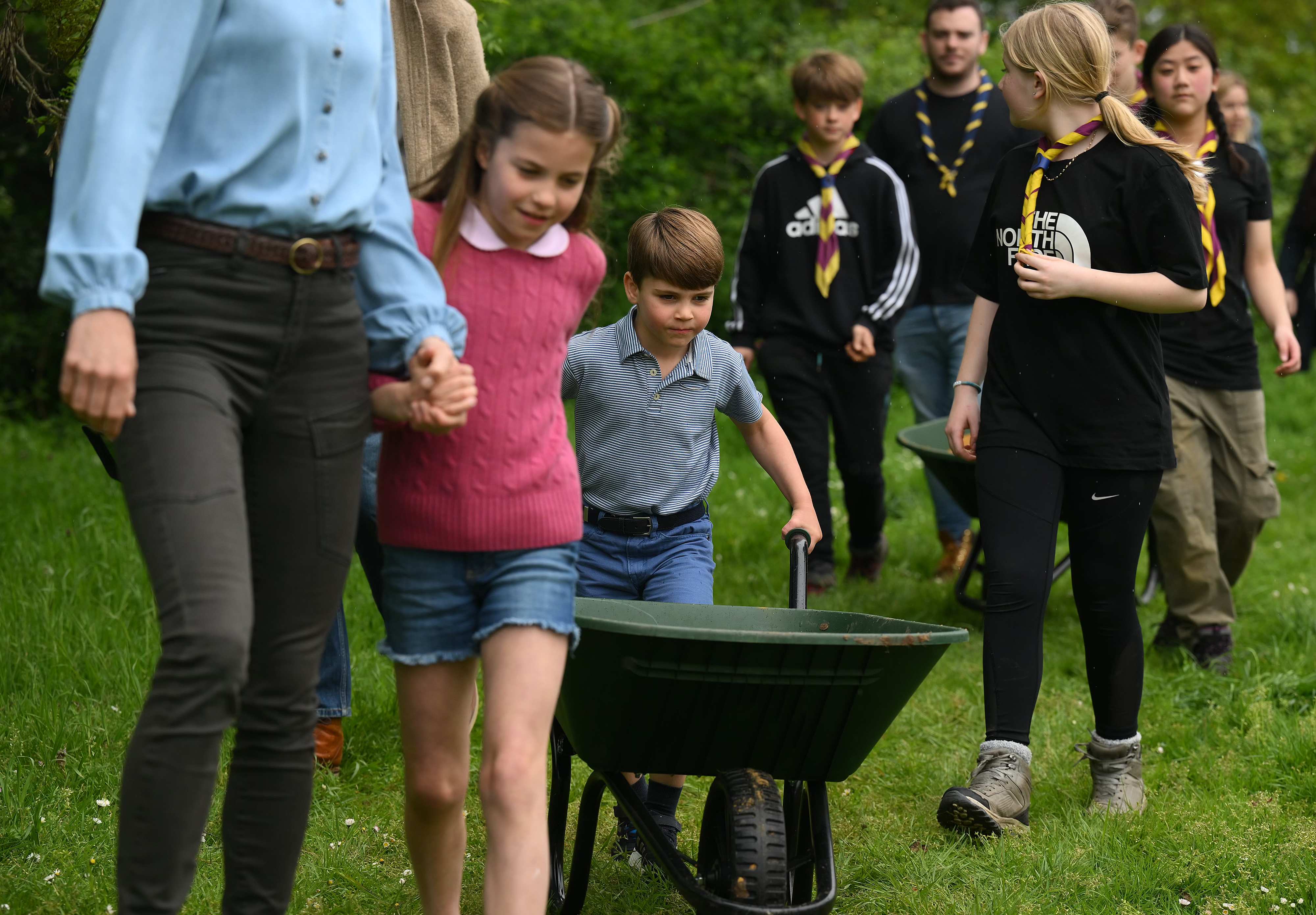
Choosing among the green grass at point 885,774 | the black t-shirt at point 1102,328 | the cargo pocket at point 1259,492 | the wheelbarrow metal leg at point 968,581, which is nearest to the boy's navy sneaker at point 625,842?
the green grass at point 885,774

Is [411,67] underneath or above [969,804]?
above

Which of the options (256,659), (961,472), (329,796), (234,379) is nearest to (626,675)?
(256,659)

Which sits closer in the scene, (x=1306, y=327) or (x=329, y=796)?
(x=329, y=796)

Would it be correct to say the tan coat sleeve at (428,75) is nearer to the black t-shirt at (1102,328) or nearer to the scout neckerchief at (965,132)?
the black t-shirt at (1102,328)

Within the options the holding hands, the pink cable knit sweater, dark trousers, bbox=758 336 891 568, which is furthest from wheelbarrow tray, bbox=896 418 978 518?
the holding hands

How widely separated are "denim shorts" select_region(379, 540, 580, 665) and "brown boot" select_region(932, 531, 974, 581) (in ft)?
13.0

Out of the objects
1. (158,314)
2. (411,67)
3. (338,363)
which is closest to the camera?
(158,314)

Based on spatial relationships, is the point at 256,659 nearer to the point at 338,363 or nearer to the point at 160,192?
the point at 338,363

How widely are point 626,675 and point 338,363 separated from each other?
759mm

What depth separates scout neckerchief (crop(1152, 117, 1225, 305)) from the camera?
3746 mm

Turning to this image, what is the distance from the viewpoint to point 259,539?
6.94 feet

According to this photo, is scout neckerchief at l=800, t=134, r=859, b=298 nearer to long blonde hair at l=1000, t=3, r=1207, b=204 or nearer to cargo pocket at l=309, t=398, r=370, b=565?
long blonde hair at l=1000, t=3, r=1207, b=204

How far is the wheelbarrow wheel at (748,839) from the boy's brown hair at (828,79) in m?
A: 3.47

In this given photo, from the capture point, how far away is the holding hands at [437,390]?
7.11 feet
